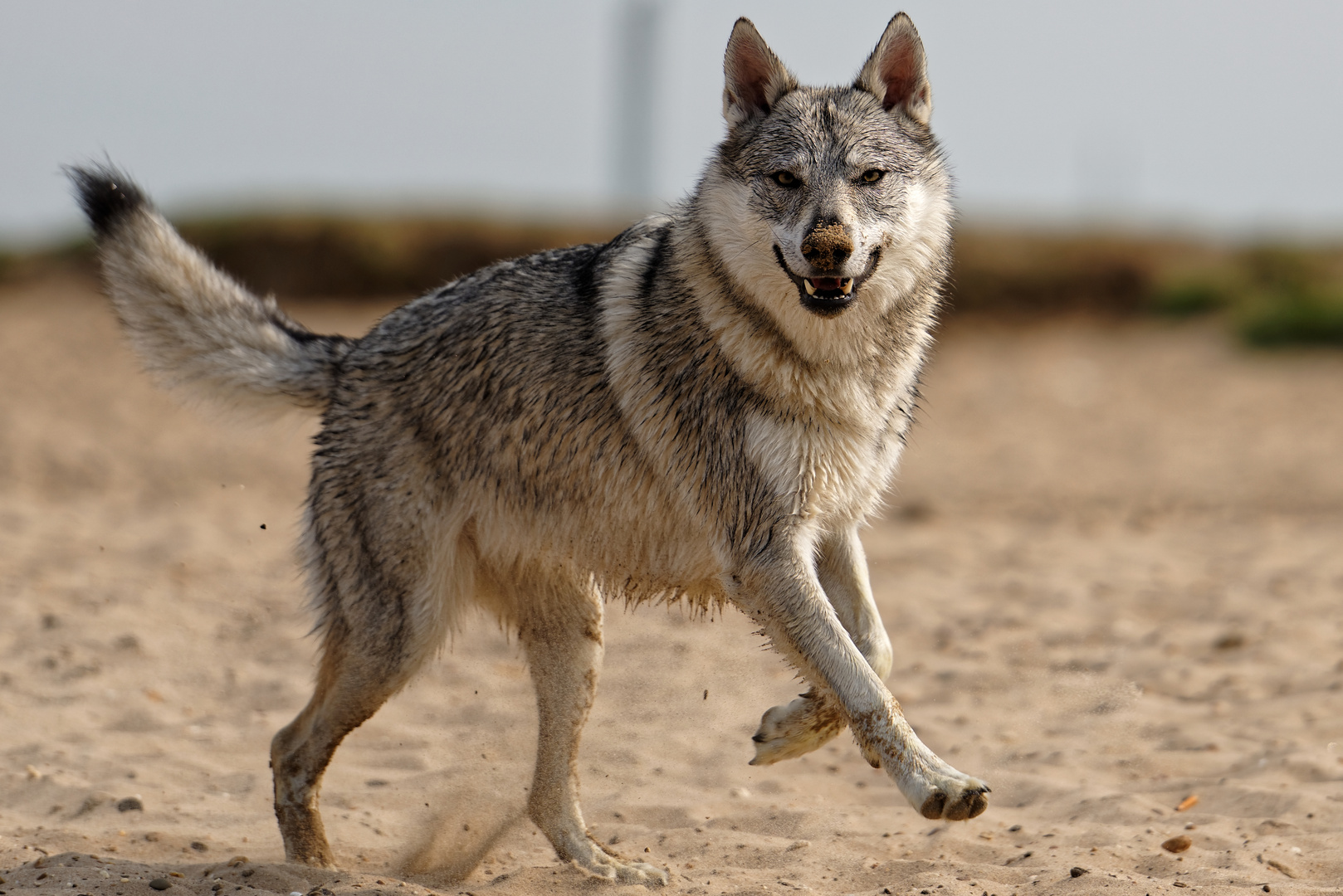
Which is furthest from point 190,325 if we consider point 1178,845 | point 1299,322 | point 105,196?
point 1299,322

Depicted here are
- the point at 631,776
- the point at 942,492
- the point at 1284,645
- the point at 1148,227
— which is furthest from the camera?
the point at 1148,227

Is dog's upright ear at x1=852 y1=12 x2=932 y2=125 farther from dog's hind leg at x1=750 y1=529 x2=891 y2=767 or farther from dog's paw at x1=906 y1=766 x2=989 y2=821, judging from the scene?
dog's paw at x1=906 y1=766 x2=989 y2=821

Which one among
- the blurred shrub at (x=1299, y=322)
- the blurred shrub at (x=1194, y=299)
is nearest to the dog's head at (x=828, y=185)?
the blurred shrub at (x=1299, y=322)

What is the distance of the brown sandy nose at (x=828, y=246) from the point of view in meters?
4.05

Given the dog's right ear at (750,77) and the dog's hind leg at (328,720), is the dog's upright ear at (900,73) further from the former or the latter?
the dog's hind leg at (328,720)

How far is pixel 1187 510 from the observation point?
1133 centimetres

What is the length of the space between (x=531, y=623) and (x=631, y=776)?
1064 millimetres

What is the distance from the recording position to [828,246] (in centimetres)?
405

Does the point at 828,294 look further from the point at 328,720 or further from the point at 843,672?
the point at 328,720

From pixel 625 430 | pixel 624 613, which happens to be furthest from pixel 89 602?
pixel 625 430

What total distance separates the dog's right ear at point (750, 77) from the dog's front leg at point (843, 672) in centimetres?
150

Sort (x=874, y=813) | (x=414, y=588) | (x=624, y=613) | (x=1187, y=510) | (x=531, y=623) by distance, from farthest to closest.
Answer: (x=1187, y=510) → (x=624, y=613) → (x=874, y=813) → (x=531, y=623) → (x=414, y=588)

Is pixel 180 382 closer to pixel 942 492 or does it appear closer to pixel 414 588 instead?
pixel 414 588

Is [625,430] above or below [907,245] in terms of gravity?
below
